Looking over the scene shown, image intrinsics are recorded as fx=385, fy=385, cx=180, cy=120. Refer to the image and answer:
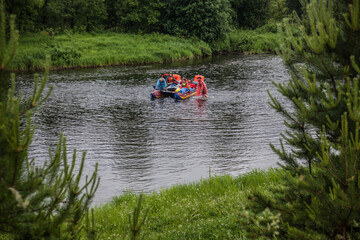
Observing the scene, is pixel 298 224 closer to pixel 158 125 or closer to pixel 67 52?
pixel 158 125

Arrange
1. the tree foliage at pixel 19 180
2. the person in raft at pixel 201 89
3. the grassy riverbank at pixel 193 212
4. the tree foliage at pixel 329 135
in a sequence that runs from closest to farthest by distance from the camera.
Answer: the tree foliage at pixel 19 180, the tree foliage at pixel 329 135, the grassy riverbank at pixel 193 212, the person in raft at pixel 201 89

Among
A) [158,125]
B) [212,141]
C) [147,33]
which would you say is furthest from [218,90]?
[147,33]

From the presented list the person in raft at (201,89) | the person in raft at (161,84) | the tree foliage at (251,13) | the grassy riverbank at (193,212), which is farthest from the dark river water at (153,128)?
the tree foliage at (251,13)

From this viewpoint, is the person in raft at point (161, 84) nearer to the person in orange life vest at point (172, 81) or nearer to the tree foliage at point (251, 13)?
the person in orange life vest at point (172, 81)

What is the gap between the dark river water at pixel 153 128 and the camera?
12.7 meters

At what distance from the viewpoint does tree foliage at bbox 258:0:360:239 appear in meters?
3.74

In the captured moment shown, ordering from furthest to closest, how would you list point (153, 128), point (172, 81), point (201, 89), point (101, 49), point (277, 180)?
1. point (101, 49)
2. point (172, 81)
3. point (201, 89)
4. point (153, 128)
5. point (277, 180)

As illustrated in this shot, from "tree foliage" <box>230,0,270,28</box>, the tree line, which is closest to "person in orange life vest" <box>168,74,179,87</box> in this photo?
the tree line

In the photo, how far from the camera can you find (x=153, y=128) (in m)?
18.1

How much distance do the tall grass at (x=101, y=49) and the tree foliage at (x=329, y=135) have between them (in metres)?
31.6

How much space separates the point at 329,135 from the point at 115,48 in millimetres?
38932

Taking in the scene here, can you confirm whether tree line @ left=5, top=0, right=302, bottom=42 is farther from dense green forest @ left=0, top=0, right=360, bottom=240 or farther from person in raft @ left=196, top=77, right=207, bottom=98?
dense green forest @ left=0, top=0, right=360, bottom=240

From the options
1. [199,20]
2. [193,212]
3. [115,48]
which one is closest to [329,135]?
[193,212]

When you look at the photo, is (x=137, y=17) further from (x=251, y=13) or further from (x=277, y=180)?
(x=277, y=180)
